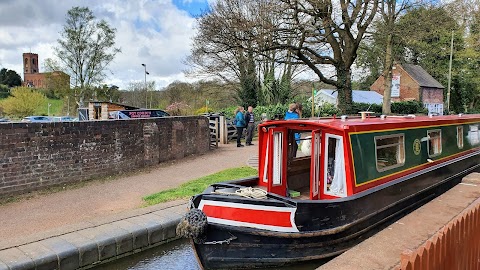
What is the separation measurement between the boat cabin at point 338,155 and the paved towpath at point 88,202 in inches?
106

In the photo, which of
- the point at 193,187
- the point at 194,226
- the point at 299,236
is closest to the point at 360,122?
the point at 299,236

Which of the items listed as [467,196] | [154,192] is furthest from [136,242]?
[467,196]

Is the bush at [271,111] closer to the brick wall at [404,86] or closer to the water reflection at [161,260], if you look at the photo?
the water reflection at [161,260]

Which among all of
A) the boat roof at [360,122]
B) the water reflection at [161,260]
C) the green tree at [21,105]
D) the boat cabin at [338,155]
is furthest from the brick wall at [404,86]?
the water reflection at [161,260]

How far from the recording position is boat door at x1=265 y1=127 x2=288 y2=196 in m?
5.87

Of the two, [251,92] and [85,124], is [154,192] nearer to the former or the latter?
[85,124]

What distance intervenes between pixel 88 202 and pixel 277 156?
12.0ft

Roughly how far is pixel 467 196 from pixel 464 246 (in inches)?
90.1

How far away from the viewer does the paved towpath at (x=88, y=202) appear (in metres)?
5.77

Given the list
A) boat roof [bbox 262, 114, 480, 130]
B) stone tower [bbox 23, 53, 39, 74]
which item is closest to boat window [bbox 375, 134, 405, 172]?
boat roof [bbox 262, 114, 480, 130]

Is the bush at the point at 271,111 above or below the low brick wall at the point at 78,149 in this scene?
above

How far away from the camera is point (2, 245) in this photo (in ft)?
15.5

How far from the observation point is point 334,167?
5457 millimetres

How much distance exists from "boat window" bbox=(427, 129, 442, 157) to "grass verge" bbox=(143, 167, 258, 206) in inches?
160
